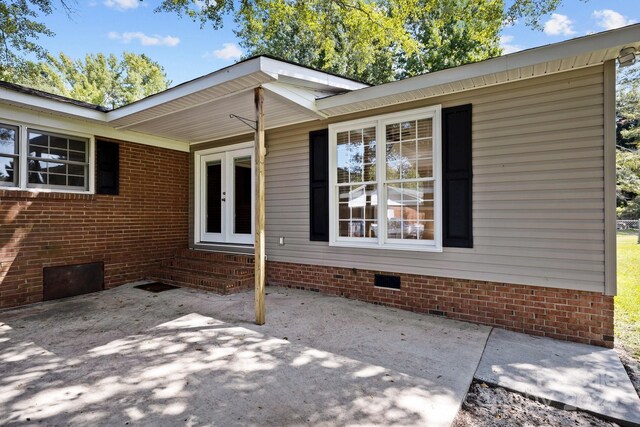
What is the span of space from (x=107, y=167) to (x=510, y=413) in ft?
20.6

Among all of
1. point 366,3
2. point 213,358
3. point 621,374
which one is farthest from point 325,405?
point 366,3

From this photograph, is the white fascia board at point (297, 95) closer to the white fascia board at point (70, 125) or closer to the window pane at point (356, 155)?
the window pane at point (356, 155)

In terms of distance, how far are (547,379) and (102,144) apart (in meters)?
6.62

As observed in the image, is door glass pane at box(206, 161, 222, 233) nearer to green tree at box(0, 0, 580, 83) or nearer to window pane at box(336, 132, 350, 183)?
window pane at box(336, 132, 350, 183)

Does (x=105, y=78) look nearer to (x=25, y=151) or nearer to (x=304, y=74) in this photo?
(x=25, y=151)

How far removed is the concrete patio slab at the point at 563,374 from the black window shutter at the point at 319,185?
268 cm

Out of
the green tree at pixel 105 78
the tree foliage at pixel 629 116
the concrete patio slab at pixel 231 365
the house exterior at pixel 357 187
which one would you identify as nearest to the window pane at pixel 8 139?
the house exterior at pixel 357 187

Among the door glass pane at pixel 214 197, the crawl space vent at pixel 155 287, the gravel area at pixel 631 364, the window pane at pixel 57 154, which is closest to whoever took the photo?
the gravel area at pixel 631 364

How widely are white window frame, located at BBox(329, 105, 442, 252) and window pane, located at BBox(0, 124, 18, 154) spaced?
443 centimetres

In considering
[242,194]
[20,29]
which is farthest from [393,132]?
[20,29]

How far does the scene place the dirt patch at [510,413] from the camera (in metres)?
2.10

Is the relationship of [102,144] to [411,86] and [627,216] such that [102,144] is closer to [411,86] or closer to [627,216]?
[411,86]

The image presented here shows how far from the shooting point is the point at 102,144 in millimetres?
5492

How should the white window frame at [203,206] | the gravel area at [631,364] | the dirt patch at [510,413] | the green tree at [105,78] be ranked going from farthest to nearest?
the green tree at [105,78] < the white window frame at [203,206] < the gravel area at [631,364] < the dirt patch at [510,413]
